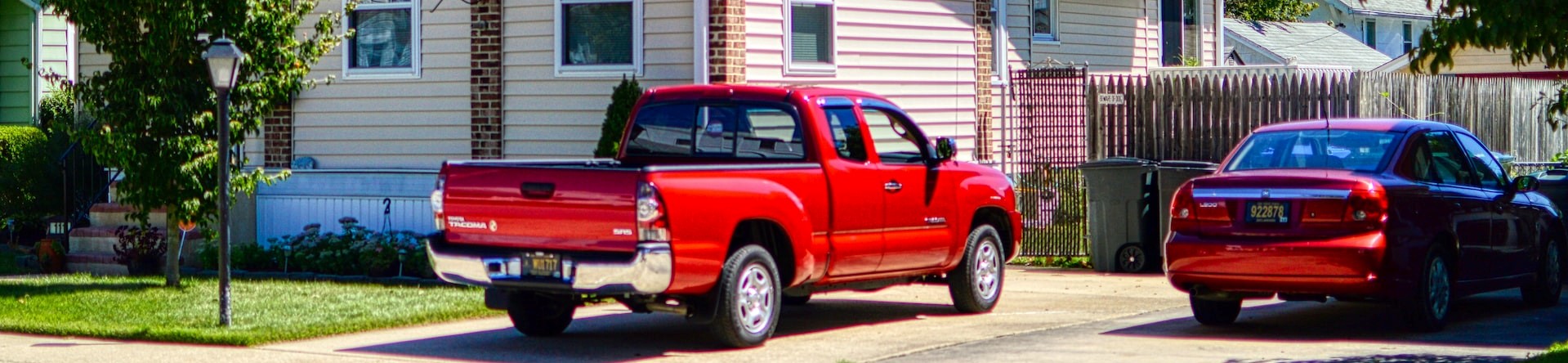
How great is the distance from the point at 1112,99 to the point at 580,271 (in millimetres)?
9361

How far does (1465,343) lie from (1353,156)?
142 cm

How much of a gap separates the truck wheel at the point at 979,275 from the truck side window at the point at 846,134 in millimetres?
1347

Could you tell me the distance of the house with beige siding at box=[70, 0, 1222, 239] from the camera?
16391 mm

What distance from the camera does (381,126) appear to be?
17.8 metres

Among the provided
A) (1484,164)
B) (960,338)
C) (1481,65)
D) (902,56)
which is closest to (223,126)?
(960,338)

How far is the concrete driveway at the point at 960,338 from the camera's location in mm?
10000

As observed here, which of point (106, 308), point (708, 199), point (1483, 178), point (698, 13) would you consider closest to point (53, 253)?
point (106, 308)

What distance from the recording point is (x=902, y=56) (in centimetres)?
1820

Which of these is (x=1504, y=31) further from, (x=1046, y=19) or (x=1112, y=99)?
(x=1046, y=19)

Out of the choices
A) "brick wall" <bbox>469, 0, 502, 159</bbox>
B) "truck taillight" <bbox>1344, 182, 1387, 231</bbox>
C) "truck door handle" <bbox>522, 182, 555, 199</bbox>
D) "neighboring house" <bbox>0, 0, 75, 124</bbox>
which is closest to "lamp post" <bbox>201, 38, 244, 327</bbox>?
"truck door handle" <bbox>522, 182, 555, 199</bbox>

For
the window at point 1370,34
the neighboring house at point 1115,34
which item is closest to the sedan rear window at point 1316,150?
the neighboring house at point 1115,34

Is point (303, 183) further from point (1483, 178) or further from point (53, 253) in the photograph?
point (1483, 178)

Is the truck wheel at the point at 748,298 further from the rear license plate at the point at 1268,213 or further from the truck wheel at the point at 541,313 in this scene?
the rear license plate at the point at 1268,213

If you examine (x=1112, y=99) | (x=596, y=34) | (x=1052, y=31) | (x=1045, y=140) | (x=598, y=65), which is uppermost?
(x=1052, y=31)
